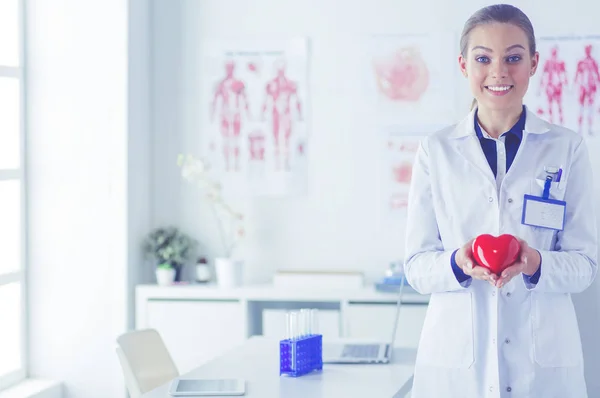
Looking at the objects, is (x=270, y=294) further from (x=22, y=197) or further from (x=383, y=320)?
(x=22, y=197)

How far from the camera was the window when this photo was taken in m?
4.77

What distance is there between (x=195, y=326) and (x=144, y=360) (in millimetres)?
1197

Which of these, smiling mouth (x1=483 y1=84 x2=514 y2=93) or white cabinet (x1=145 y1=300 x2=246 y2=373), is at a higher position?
smiling mouth (x1=483 y1=84 x2=514 y2=93)

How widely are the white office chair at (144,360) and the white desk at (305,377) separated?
329 millimetres

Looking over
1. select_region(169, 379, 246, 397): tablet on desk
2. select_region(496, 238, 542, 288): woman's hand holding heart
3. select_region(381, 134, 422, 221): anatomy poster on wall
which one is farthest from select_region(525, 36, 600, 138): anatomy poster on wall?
select_region(496, 238, 542, 288): woman's hand holding heart

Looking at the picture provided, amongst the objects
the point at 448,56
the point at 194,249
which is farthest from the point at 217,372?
the point at 448,56

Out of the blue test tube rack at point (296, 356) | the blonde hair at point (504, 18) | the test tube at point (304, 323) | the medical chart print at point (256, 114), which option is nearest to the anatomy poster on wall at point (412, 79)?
the medical chart print at point (256, 114)

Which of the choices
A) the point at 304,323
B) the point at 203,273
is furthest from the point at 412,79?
the point at 304,323

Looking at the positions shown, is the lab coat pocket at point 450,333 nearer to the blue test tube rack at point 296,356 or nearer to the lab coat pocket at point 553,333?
the lab coat pocket at point 553,333

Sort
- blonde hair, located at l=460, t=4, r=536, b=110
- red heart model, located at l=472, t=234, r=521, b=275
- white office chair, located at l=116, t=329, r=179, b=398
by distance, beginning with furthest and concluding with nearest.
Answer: white office chair, located at l=116, t=329, r=179, b=398, blonde hair, located at l=460, t=4, r=536, b=110, red heart model, located at l=472, t=234, r=521, b=275

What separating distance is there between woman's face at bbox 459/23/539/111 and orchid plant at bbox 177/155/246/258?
2.87 meters

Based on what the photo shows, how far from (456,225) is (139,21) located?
10.7 feet

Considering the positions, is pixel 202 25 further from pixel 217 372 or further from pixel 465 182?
pixel 465 182

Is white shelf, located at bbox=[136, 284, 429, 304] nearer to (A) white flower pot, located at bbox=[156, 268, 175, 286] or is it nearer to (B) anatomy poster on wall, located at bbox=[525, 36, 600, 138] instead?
(A) white flower pot, located at bbox=[156, 268, 175, 286]
